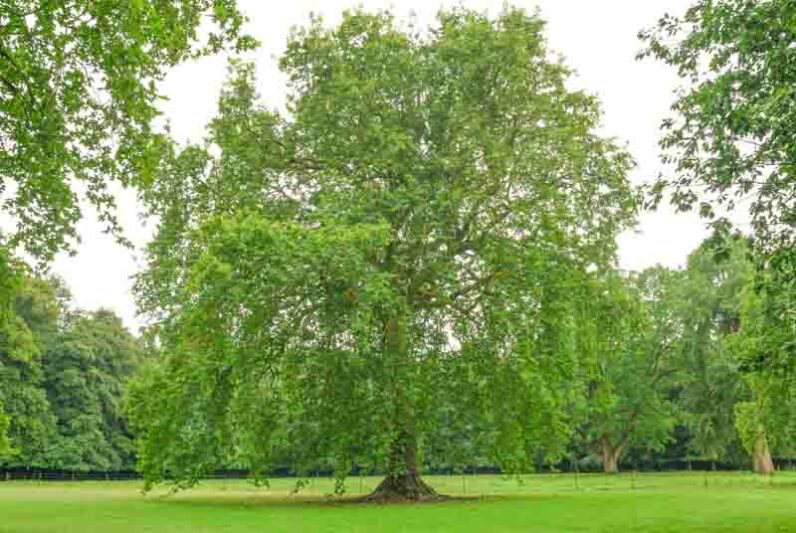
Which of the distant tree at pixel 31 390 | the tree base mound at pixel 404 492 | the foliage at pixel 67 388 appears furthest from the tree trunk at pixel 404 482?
the foliage at pixel 67 388

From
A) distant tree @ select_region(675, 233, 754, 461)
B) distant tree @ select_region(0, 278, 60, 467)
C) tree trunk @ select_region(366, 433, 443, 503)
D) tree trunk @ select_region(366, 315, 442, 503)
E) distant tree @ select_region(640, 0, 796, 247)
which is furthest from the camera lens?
distant tree @ select_region(675, 233, 754, 461)

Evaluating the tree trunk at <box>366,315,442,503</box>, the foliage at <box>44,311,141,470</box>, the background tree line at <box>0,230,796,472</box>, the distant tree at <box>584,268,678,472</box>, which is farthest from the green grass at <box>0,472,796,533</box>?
the distant tree at <box>584,268,678,472</box>

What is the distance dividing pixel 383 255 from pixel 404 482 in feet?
27.6

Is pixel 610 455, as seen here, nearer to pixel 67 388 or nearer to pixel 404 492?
pixel 404 492

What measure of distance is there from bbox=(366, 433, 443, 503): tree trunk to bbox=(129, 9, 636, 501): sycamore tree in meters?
0.09

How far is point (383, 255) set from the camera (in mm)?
30047

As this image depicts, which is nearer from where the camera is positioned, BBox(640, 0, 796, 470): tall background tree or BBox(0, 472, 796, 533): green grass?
BBox(640, 0, 796, 470): tall background tree

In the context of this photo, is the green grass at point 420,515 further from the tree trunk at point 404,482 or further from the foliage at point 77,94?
the foliage at point 77,94

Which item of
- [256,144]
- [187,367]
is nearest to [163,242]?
[256,144]

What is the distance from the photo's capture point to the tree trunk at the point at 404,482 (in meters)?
29.4

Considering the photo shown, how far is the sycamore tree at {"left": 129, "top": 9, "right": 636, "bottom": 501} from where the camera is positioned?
25328mm

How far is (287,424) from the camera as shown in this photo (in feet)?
93.9

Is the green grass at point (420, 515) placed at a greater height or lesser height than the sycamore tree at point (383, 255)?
lesser

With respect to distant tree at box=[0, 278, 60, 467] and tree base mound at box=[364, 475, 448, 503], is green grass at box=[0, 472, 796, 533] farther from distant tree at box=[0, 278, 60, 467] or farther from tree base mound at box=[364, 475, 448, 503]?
distant tree at box=[0, 278, 60, 467]
